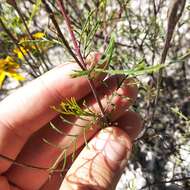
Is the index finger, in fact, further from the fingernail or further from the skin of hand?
the fingernail

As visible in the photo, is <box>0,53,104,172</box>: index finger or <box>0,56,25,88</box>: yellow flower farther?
<box>0,56,25,88</box>: yellow flower

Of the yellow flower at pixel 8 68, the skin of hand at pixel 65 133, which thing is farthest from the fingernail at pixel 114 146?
the yellow flower at pixel 8 68

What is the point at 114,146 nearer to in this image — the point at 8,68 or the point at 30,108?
the point at 30,108

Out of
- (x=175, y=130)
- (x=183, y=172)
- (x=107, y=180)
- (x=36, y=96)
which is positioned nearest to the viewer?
(x=107, y=180)

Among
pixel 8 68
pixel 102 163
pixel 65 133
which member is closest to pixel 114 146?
pixel 102 163

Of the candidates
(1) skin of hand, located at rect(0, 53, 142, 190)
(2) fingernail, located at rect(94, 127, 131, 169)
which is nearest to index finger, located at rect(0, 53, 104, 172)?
(1) skin of hand, located at rect(0, 53, 142, 190)

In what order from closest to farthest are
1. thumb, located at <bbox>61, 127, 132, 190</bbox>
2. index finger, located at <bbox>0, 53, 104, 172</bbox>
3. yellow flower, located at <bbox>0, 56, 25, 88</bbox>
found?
thumb, located at <bbox>61, 127, 132, 190</bbox>, index finger, located at <bbox>0, 53, 104, 172</bbox>, yellow flower, located at <bbox>0, 56, 25, 88</bbox>

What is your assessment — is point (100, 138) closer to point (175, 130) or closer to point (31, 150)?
point (31, 150)

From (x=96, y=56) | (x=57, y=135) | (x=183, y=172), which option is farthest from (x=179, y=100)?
(x=96, y=56)
